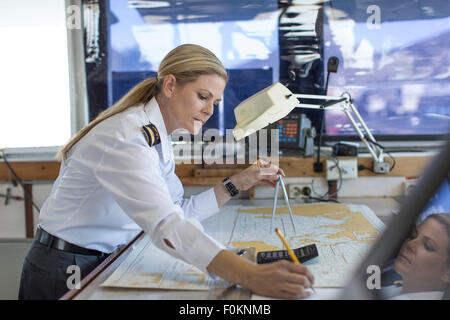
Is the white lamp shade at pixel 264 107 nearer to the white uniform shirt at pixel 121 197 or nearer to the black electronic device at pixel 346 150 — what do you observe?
the white uniform shirt at pixel 121 197

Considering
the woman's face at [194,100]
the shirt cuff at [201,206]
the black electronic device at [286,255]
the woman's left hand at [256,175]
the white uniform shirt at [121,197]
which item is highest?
the woman's face at [194,100]

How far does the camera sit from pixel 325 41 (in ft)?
6.81

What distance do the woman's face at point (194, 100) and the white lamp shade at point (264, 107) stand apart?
0.14 m

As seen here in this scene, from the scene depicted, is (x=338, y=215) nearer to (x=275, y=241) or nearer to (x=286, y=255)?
(x=275, y=241)

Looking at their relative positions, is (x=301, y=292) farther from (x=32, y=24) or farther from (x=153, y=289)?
(x=32, y=24)

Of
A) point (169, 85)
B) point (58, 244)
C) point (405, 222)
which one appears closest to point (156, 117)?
point (169, 85)

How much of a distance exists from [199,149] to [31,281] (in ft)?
3.70

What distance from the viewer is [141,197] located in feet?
2.93

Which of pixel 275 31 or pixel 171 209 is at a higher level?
pixel 275 31

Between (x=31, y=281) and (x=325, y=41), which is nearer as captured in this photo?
(x=31, y=281)

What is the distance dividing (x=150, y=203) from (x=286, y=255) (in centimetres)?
39

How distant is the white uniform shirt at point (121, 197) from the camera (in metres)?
0.87

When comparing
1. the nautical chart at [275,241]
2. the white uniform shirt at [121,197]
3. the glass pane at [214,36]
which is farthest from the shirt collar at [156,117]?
the glass pane at [214,36]

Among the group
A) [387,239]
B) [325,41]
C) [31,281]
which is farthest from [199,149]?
[387,239]
